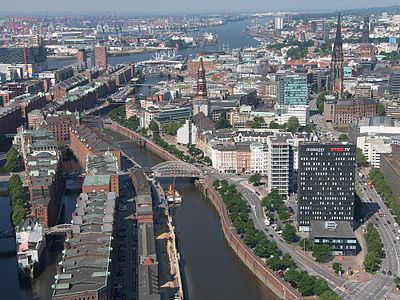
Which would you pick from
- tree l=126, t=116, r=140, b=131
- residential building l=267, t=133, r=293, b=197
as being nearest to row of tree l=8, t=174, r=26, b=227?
residential building l=267, t=133, r=293, b=197

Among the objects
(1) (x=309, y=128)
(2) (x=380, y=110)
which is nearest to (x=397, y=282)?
(1) (x=309, y=128)

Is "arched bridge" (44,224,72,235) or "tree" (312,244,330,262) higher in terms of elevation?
"arched bridge" (44,224,72,235)

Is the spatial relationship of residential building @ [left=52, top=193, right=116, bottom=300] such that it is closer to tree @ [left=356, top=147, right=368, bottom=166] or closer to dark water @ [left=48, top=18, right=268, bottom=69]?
tree @ [left=356, top=147, right=368, bottom=166]

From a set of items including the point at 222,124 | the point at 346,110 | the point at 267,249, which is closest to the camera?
the point at 267,249

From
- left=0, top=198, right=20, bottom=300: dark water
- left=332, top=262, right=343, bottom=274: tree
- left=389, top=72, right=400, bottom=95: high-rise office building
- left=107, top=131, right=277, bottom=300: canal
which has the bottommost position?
left=107, top=131, right=277, bottom=300: canal

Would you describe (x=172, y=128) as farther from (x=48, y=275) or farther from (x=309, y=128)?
(x=48, y=275)

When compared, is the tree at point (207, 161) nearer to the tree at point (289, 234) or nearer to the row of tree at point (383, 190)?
the row of tree at point (383, 190)

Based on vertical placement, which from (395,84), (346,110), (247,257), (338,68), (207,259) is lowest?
(207,259)

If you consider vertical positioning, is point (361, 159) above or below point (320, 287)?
above
